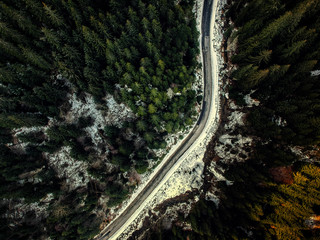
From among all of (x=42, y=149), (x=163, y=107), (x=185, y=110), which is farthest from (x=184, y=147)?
(x=42, y=149)

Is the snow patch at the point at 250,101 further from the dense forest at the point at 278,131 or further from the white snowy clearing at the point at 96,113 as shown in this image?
the white snowy clearing at the point at 96,113

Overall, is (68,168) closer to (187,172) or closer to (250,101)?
(187,172)

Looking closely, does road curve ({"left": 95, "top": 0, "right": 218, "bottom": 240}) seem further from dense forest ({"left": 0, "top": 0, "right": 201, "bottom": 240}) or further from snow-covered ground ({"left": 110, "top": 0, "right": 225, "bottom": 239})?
dense forest ({"left": 0, "top": 0, "right": 201, "bottom": 240})

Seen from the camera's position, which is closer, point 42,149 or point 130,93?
point 42,149

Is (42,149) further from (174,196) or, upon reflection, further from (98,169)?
(174,196)

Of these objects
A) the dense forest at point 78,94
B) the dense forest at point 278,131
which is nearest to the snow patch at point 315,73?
the dense forest at point 278,131
